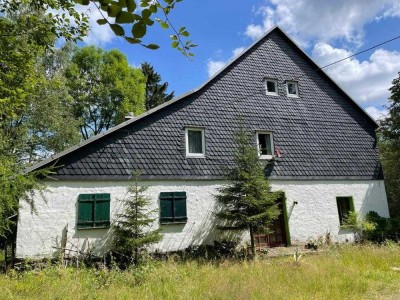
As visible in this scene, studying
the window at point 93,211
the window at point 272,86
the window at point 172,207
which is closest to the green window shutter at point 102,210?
the window at point 93,211

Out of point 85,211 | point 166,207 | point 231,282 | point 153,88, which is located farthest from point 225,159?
point 153,88

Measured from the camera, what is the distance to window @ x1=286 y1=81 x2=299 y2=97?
53.4 ft

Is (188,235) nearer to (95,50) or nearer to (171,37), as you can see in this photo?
(171,37)

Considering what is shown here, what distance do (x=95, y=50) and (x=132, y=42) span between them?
96.1 feet

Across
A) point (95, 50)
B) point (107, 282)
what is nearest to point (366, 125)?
point (107, 282)

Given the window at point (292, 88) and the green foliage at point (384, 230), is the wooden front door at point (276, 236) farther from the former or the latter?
the window at point (292, 88)

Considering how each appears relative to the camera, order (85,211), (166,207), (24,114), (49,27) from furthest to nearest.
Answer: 1. (24,114)
2. (166,207)
3. (85,211)
4. (49,27)

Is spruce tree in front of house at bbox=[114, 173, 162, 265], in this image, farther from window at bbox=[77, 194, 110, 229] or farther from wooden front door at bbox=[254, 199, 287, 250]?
wooden front door at bbox=[254, 199, 287, 250]

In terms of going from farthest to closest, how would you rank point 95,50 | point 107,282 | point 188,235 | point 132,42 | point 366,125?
point 95,50 → point 366,125 → point 188,235 → point 107,282 → point 132,42

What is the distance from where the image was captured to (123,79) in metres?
28.6

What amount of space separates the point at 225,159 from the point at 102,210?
5.11 m

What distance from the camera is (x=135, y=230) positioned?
35.4 ft

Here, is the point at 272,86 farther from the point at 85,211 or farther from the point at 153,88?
the point at 153,88

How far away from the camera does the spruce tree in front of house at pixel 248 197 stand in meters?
11.3
